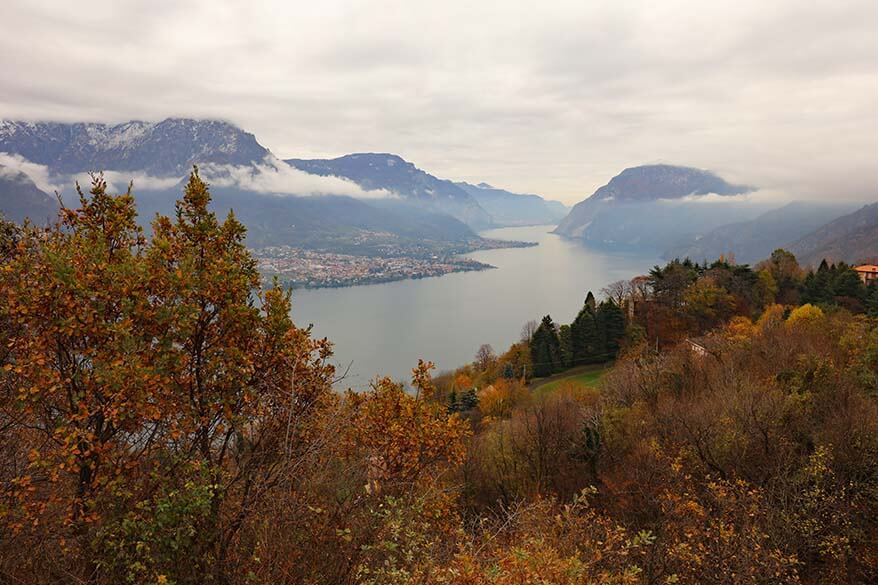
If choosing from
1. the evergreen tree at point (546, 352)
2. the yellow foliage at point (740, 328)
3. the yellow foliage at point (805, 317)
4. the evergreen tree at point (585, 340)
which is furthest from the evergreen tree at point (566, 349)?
the yellow foliage at point (805, 317)

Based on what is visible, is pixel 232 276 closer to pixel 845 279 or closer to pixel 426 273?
pixel 845 279

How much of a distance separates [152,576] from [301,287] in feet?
500

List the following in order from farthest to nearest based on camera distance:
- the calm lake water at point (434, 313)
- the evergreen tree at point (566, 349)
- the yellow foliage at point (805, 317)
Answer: the calm lake water at point (434, 313) < the evergreen tree at point (566, 349) < the yellow foliage at point (805, 317)

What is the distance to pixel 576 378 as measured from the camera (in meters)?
48.8

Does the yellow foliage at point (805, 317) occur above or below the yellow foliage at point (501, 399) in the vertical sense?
above

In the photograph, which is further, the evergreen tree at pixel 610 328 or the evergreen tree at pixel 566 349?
the evergreen tree at pixel 566 349

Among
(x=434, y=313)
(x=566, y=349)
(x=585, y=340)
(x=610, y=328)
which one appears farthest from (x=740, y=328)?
(x=434, y=313)

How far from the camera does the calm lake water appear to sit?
79500 millimetres

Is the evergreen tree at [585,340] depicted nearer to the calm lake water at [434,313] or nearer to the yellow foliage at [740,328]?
the yellow foliage at [740,328]

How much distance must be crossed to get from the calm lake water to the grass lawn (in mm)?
19374

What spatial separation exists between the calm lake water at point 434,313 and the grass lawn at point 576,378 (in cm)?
1937

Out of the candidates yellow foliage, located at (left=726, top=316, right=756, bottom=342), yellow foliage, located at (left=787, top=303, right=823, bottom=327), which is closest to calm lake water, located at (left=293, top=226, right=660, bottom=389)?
yellow foliage, located at (left=726, top=316, right=756, bottom=342)

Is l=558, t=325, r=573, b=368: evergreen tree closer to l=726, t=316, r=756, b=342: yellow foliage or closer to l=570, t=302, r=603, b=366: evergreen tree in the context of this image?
l=570, t=302, r=603, b=366: evergreen tree

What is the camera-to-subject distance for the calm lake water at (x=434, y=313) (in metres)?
79.5
